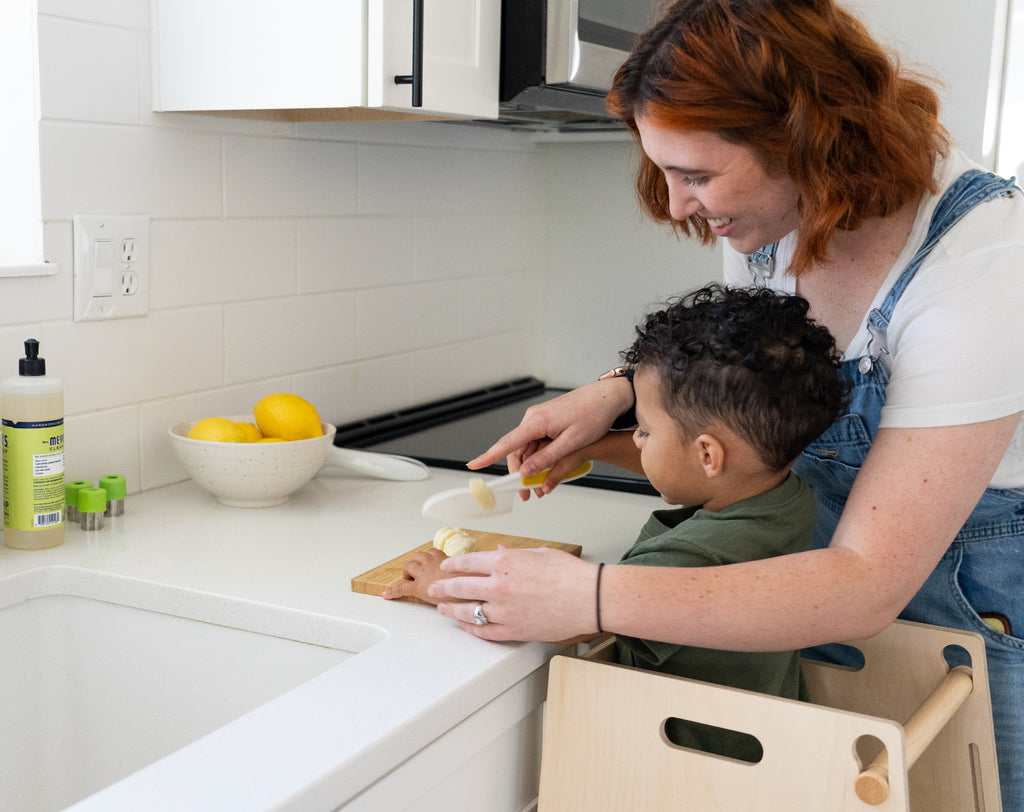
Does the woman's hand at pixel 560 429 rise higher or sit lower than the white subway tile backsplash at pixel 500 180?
lower

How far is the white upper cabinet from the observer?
4.15 ft

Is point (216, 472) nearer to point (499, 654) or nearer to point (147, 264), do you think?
point (147, 264)

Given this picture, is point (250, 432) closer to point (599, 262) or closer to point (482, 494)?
point (482, 494)

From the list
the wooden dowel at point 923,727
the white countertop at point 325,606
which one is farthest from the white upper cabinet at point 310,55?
the wooden dowel at point 923,727

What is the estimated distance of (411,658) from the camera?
0.91 m

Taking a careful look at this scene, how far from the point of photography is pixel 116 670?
1.13 m

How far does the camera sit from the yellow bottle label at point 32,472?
1.15 metres

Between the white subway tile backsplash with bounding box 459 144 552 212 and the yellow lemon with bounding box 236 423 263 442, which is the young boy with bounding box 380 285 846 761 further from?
the white subway tile backsplash with bounding box 459 144 552 212

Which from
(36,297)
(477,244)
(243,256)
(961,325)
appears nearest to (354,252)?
(243,256)

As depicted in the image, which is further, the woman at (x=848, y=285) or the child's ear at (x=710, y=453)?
the child's ear at (x=710, y=453)

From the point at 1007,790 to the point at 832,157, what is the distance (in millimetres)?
664

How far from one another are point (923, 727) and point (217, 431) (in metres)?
0.85

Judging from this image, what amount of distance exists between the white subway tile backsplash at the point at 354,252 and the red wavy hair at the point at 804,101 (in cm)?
83

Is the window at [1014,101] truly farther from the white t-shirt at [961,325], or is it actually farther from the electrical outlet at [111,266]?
the electrical outlet at [111,266]
